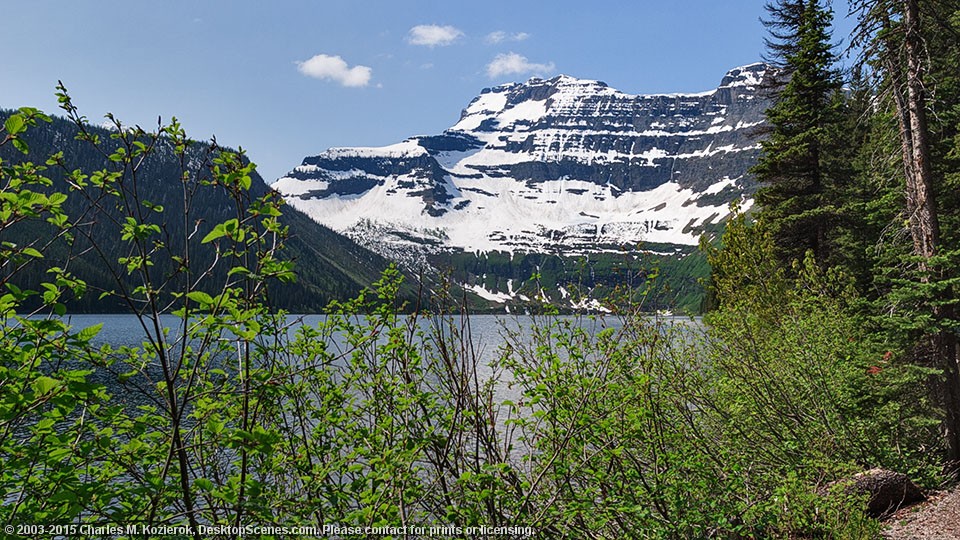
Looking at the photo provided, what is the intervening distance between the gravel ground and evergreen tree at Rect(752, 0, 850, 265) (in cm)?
1325

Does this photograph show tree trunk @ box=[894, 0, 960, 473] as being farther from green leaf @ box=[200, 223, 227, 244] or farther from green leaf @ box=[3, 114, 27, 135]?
green leaf @ box=[3, 114, 27, 135]

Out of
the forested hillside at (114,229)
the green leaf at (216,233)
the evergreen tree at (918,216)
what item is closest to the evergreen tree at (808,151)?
the evergreen tree at (918,216)

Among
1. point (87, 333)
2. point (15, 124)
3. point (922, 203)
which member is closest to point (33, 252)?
point (87, 333)

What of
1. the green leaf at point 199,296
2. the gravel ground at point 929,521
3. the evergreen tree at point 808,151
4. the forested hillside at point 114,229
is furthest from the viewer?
the evergreen tree at point 808,151

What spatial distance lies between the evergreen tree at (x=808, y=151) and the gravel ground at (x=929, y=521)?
522 inches

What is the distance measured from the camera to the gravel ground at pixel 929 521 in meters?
9.62

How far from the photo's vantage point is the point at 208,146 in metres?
3.43

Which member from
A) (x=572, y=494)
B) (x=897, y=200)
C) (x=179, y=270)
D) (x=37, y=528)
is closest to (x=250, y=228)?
(x=179, y=270)

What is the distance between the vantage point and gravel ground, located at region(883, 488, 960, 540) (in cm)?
962

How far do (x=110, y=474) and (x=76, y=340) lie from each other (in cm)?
129

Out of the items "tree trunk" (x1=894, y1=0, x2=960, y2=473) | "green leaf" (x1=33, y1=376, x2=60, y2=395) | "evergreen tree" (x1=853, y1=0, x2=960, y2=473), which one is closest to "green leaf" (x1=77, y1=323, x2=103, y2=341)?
"green leaf" (x1=33, y1=376, x2=60, y2=395)

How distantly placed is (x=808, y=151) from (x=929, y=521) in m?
16.8

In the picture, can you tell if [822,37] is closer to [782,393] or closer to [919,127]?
[919,127]

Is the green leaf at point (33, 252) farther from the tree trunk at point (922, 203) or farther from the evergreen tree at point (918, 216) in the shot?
the tree trunk at point (922, 203)
